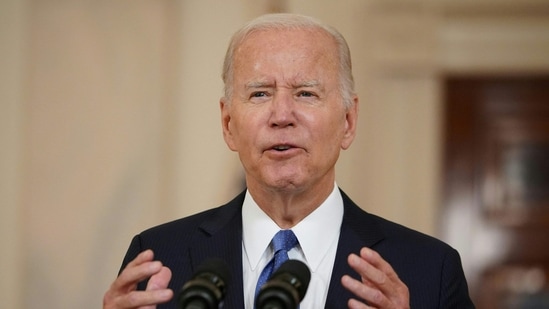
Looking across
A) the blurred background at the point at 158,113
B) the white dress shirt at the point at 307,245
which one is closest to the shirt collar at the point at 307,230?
the white dress shirt at the point at 307,245

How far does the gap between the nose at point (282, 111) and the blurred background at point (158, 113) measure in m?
2.55

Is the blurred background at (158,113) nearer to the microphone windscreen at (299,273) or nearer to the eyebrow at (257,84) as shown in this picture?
the eyebrow at (257,84)

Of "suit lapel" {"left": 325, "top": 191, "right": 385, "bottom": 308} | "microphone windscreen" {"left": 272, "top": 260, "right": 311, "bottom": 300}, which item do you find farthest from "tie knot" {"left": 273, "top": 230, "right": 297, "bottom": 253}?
"microphone windscreen" {"left": 272, "top": 260, "right": 311, "bottom": 300}

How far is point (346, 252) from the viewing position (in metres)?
2.57

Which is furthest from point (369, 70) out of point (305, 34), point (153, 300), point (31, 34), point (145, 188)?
point (153, 300)

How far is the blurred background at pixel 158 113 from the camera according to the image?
5203 mm

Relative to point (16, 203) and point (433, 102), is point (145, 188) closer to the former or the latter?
point (16, 203)

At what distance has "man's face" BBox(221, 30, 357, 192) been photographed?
8.34 ft

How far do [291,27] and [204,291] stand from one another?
102 cm

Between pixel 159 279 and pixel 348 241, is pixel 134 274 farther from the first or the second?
pixel 348 241

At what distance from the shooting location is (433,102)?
5.39m

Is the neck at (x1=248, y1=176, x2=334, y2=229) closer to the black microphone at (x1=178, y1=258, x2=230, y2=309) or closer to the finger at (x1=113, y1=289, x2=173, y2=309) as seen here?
the finger at (x1=113, y1=289, x2=173, y2=309)

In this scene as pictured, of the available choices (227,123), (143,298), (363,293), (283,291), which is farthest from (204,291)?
(227,123)

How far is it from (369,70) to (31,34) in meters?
1.73
